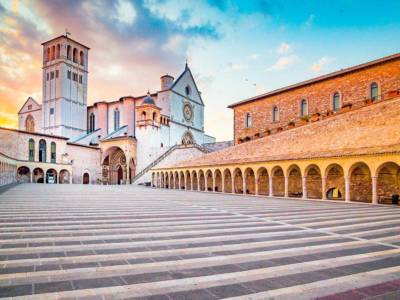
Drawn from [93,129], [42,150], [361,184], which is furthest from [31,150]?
[361,184]

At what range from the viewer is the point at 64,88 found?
6128 cm

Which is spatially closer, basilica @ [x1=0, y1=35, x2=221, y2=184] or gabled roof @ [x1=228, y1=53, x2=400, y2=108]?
gabled roof @ [x1=228, y1=53, x2=400, y2=108]

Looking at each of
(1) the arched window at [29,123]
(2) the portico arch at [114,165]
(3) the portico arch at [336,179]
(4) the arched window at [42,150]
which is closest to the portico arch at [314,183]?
(3) the portico arch at [336,179]

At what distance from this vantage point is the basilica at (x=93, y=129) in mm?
46719

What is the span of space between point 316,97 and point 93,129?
→ 48.8 m

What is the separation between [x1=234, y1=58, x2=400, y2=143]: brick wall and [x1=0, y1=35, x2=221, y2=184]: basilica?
38.5ft

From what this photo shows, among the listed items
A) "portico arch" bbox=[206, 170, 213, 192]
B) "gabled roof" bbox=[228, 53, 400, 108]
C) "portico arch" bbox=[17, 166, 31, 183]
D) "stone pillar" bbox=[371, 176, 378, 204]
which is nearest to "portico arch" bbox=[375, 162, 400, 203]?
"stone pillar" bbox=[371, 176, 378, 204]

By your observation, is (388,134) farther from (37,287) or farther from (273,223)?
(37,287)

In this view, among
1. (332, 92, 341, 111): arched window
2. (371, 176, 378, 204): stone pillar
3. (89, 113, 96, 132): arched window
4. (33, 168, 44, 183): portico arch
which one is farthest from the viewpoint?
(89, 113, 96, 132): arched window

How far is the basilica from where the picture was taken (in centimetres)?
4672

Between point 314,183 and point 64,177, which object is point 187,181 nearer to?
point 314,183

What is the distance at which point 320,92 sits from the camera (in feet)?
106

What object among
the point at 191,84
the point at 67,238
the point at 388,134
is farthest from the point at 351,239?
the point at 191,84

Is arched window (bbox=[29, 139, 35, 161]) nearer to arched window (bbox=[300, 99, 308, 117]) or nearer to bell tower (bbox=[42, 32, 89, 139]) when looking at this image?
bell tower (bbox=[42, 32, 89, 139])
